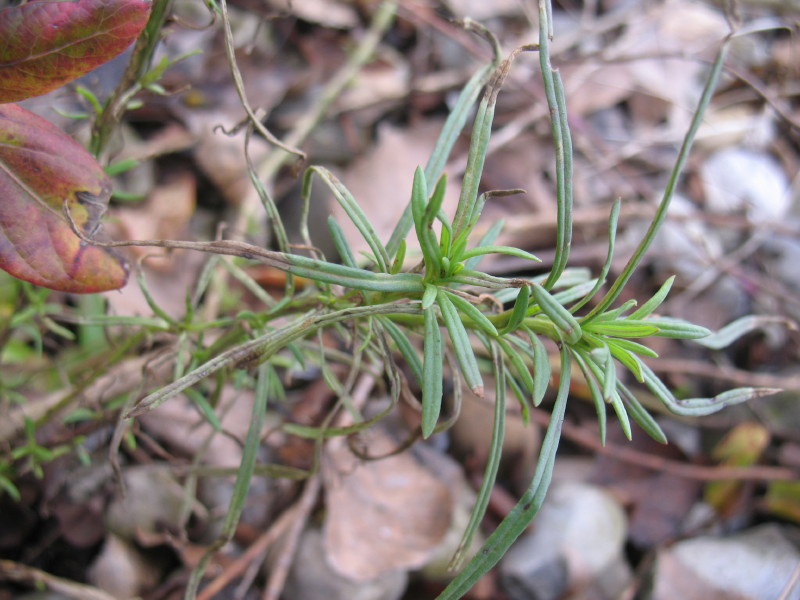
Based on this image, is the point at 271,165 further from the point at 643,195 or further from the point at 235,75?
the point at 643,195

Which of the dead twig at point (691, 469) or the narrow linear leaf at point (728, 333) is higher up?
the narrow linear leaf at point (728, 333)

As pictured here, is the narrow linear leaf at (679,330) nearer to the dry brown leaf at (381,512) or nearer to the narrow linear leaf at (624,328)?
the narrow linear leaf at (624,328)

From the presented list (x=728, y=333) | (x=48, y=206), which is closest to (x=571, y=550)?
(x=728, y=333)

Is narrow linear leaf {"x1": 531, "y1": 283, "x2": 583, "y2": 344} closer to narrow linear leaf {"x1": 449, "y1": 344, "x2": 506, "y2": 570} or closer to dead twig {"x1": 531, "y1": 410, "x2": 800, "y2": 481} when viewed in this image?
narrow linear leaf {"x1": 449, "y1": 344, "x2": 506, "y2": 570}

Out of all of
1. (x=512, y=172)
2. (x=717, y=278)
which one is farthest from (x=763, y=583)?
(x=512, y=172)

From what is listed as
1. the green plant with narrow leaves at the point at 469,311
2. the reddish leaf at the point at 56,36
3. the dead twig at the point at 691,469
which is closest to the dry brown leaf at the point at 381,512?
the dead twig at the point at 691,469

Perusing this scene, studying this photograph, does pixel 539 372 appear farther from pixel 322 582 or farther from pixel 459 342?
pixel 322 582
